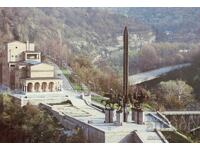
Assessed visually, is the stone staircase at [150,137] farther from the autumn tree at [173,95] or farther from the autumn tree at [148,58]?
the autumn tree at [148,58]

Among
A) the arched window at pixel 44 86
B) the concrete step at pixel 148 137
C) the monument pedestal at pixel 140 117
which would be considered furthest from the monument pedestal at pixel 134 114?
the arched window at pixel 44 86

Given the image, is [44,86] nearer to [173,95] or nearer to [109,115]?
[109,115]

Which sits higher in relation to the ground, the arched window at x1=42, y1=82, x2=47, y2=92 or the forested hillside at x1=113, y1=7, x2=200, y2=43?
the forested hillside at x1=113, y1=7, x2=200, y2=43

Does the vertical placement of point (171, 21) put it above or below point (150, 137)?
above

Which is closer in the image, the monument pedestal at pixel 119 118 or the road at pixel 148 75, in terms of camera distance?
the monument pedestal at pixel 119 118

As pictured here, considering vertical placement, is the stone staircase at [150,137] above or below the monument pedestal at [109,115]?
below

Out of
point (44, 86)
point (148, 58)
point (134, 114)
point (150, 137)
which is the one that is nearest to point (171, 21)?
point (148, 58)

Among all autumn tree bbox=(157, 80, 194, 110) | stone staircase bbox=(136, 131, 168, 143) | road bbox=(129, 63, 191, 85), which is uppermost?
road bbox=(129, 63, 191, 85)

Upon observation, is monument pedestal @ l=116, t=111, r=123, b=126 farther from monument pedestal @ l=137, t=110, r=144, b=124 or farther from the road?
the road

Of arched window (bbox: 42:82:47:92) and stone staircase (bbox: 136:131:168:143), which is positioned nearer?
stone staircase (bbox: 136:131:168:143)

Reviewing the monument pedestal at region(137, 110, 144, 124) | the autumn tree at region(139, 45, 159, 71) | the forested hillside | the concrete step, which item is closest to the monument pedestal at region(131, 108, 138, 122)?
the monument pedestal at region(137, 110, 144, 124)

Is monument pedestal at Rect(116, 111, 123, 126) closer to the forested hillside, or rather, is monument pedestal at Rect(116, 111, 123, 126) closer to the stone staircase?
the stone staircase

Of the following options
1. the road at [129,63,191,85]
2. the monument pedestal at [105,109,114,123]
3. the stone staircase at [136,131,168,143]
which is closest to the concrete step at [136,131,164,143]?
the stone staircase at [136,131,168,143]
